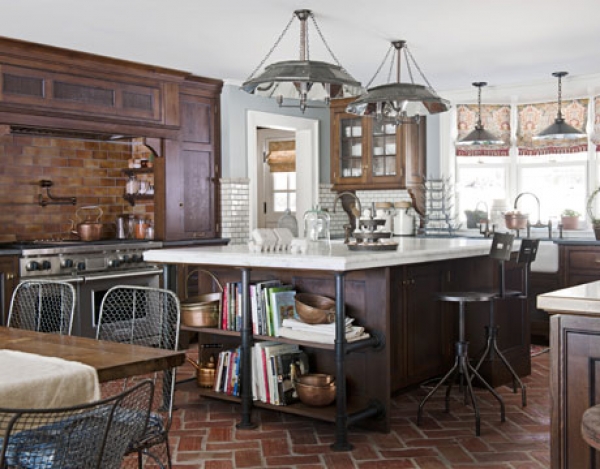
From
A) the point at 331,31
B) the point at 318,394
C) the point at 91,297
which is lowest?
the point at 318,394

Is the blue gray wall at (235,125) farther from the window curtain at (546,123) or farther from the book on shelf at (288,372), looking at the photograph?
the book on shelf at (288,372)

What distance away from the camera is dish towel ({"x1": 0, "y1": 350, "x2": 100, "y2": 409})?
2.13 meters

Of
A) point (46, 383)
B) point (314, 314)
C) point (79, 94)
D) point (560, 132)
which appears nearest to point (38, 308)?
point (314, 314)

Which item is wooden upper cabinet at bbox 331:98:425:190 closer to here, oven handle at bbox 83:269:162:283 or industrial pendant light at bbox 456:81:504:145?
industrial pendant light at bbox 456:81:504:145

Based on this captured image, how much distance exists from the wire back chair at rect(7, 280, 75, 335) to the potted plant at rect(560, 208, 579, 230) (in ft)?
16.9

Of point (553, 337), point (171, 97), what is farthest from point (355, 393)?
point (171, 97)

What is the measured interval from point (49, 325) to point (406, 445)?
270cm

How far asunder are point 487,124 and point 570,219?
1.46 metres

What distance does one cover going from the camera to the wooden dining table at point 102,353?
247 centimetres

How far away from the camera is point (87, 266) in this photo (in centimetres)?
634

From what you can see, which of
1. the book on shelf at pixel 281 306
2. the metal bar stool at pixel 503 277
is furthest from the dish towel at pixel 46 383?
the metal bar stool at pixel 503 277

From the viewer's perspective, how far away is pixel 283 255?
4199 millimetres

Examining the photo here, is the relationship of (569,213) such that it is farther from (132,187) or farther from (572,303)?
(572,303)

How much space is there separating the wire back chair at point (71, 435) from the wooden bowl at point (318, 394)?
6.55 ft
